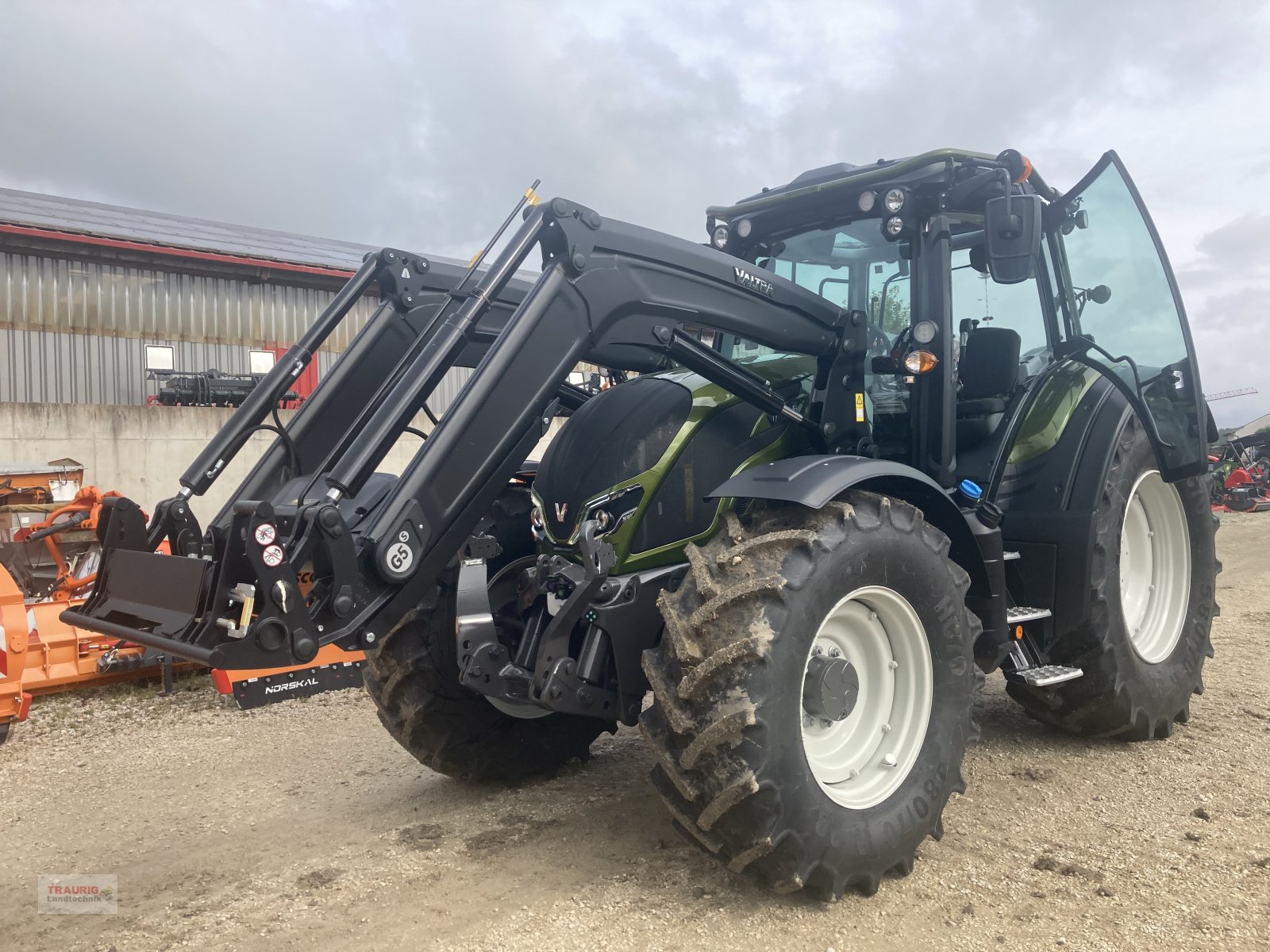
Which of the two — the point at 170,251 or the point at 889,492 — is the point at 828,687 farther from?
the point at 170,251

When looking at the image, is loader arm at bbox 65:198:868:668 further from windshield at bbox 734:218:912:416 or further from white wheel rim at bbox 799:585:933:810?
white wheel rim at bbox 799:585:933:810

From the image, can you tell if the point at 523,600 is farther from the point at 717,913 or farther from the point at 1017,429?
the point at 1017,429

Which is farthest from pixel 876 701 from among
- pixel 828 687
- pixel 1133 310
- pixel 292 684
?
pixel 1133 310

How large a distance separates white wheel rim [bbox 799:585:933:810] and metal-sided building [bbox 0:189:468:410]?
1229 centimetres

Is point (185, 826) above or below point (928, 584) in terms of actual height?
below

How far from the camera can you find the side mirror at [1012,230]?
4102 mm

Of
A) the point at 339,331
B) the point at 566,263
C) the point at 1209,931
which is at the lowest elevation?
the point at 1209,931

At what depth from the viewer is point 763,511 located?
355 centimetres

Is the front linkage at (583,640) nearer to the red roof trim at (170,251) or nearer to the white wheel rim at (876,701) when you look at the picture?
the white wheel rim at (876,701)

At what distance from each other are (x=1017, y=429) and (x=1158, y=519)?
1.33 m

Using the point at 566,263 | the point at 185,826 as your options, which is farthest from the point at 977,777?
the point at 185,826

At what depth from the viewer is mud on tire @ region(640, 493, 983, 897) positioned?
3.04 meters

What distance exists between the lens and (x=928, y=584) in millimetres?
3656

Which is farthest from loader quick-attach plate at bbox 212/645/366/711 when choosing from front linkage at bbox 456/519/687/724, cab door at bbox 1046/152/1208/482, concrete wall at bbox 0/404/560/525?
concrete wall at bbox 0/404/560/525
